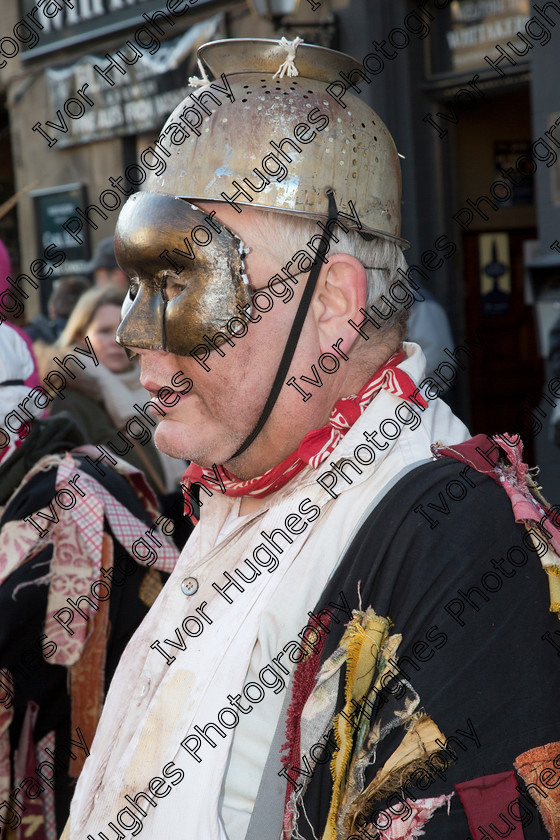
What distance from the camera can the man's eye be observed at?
148 cm

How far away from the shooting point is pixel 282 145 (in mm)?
1417

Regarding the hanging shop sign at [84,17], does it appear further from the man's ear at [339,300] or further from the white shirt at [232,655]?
the white shirt at [232,655]

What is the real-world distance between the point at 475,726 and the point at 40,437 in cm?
190

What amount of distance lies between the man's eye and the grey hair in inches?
6.5

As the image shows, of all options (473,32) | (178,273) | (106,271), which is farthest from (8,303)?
(473,32)

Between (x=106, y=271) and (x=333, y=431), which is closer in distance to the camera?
(x=333, y=431)

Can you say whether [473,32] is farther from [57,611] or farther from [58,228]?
[57,611]

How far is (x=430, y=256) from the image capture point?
258 inches

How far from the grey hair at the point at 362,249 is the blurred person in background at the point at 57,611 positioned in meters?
1.31

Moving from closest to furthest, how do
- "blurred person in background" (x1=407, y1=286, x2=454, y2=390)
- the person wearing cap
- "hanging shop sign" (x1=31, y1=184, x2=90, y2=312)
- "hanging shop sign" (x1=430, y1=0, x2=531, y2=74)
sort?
1. "blurred person in background" (x1=407, y1=286, x2=454, y2=390)
2. "hanging shop sign" (x1=430, y1=0, x2=531, y2=74)
3. the person wearing cap
4. "hanging shop sign" (x1=31, y1=184, x2=90, y2=312)

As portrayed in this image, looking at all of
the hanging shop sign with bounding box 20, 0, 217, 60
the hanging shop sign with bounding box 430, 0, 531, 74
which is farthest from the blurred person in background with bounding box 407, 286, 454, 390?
the hanging shop sign with bounding box 20, 0, 217, 60

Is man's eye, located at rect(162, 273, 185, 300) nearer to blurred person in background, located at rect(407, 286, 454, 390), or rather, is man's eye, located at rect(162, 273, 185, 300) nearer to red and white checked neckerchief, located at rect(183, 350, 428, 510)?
red and white checked neckerchief, located at rect(183, 350, 428, 510)

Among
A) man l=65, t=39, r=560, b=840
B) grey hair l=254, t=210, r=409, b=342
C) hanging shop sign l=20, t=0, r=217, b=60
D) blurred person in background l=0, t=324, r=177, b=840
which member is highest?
hanging shop sign l=20, t=0, r=217, b=60

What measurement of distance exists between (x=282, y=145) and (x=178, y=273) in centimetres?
26
